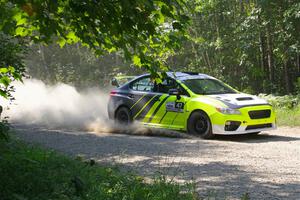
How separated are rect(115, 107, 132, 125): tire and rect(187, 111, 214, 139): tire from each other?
7.25ft

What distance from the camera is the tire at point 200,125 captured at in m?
11.2

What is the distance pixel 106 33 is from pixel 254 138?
7.98 m

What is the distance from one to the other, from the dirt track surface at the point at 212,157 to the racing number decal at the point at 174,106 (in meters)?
0.84

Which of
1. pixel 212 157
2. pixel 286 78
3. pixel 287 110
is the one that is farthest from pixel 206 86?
pixel 286 78

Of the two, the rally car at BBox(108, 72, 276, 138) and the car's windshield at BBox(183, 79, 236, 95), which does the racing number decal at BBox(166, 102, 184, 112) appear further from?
the car's windshield at BBox(183, 79, 236, 95)

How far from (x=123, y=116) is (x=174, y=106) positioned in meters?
2.06

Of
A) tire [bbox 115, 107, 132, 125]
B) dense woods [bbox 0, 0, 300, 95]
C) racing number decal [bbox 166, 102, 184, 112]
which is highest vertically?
dense woods [bbox 0, 0, 300, 95]

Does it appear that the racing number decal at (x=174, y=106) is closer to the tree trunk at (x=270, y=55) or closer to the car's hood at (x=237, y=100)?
the car's hood at (x=237, y=100)

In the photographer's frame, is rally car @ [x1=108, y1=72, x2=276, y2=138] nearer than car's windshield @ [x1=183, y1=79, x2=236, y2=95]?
Yes

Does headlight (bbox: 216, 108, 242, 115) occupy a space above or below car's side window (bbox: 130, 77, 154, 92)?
below

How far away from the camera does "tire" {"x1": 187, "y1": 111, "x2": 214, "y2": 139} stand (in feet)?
36.7

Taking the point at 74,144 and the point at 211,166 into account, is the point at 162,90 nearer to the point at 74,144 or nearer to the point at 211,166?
the point at 74,144

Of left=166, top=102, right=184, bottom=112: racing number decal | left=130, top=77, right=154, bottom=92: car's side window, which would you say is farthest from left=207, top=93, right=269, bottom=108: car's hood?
left=130, top=77, right=154, bottom=92: car's side window

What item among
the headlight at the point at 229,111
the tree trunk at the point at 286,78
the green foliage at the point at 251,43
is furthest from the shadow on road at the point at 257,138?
the tree trunk at the point at 286,78
